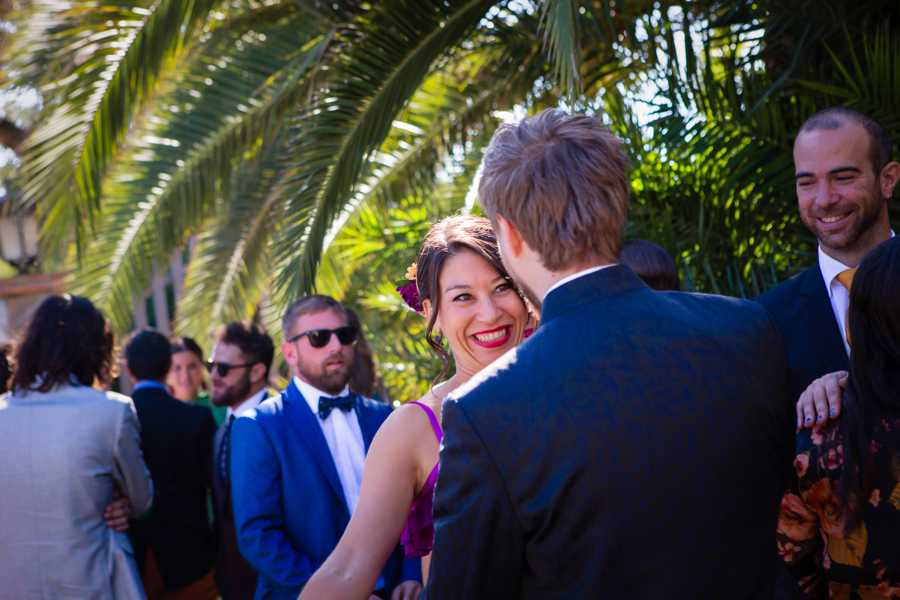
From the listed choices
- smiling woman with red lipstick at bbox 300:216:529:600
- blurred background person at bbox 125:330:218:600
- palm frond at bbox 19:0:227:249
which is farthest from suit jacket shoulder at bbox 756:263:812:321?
palm frond at bbox 19:0:227:249

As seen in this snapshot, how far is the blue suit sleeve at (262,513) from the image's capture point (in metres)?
2.74

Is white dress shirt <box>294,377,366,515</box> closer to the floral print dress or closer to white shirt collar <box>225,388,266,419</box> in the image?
white shirt collar <box>225,388,266,419</box>

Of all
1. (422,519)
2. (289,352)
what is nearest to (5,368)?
(289,352)

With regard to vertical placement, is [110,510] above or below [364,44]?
below

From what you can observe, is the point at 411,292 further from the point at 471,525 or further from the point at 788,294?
the point at 788,294

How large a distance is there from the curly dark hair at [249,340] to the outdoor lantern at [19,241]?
303 cm

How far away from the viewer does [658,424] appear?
1.25m

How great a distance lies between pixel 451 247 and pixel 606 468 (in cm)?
103

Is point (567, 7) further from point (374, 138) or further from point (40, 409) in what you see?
point (40, 409)

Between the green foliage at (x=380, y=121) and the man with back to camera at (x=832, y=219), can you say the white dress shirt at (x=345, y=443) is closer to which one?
the green foliage at (x=380, y=121)

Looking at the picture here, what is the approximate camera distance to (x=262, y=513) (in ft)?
9.35

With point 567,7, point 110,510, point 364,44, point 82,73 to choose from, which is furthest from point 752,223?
point 82,73

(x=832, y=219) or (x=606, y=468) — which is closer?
(x=606, y=468)

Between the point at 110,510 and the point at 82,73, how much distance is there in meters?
3.16
